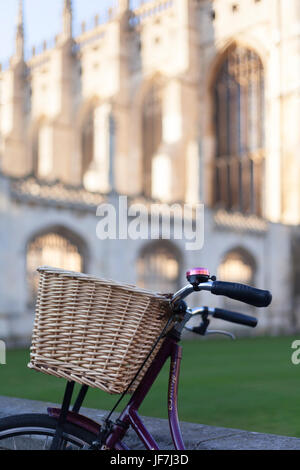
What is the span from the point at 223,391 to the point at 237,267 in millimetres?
14403

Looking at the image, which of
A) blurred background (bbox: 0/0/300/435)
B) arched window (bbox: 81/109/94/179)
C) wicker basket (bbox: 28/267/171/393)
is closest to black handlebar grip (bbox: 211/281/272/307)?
wicker basket (bbox: 28/267/171/393)

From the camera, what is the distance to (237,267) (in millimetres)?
21266

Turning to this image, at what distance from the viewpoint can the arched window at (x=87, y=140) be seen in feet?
111

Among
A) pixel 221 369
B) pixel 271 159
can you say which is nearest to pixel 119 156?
pixel 271 159

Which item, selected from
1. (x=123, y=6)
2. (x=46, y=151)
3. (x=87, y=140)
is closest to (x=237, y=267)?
(x=46, y=151)

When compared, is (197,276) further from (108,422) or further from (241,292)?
(108,422)

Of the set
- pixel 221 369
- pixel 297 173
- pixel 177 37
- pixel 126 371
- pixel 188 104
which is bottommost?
pixel 221 369

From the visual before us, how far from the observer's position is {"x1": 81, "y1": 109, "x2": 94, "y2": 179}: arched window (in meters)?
33.7

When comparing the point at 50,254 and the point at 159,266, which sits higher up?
the point at 50,254

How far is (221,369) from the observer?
963 cm

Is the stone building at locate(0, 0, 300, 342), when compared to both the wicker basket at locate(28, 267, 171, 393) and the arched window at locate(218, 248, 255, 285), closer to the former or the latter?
the arched window at locate(218, 248, 255, 285)

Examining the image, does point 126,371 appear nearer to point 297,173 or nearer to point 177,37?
point 297,173

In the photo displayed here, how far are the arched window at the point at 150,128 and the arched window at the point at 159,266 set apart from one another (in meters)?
12.1
